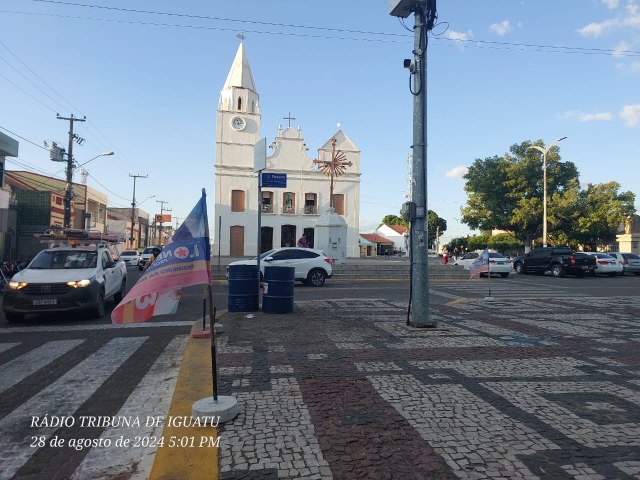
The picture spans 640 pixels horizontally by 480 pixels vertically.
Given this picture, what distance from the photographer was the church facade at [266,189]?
140 feet

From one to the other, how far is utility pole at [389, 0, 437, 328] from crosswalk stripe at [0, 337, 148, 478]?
5.04m

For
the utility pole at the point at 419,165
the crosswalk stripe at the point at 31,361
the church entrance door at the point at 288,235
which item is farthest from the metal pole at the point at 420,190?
the church entrance door at the point at 288,235

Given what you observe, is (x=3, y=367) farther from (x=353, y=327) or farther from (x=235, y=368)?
(x=353, y=327)

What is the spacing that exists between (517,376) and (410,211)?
3.87 metres

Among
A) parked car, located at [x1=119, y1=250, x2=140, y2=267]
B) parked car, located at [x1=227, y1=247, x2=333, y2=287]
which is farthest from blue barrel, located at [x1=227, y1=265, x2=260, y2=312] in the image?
parked car, located at [x1=119, y1=250, x2=140, y2=267]

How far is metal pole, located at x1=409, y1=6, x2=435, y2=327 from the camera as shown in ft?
27.6

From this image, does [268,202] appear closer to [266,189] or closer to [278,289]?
[266,189]

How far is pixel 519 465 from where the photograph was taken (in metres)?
3.21

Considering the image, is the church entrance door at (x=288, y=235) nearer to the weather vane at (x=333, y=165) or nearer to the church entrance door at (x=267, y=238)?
the church entrance door at (x=267, y=238)

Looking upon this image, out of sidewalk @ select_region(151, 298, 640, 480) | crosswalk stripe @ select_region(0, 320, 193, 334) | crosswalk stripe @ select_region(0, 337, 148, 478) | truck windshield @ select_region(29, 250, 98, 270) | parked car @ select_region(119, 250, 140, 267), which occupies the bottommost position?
crosswalk stripe @ select_region(0, 337, 148, 478)

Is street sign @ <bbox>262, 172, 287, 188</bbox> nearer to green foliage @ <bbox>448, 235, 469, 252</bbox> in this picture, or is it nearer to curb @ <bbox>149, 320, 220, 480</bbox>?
curb @ <bbox>149, 320, 220, 480</bbox>

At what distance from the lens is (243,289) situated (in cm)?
1022

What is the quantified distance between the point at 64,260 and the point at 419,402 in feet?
30.3

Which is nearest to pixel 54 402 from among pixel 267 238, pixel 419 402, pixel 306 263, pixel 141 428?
pixel 141 428
